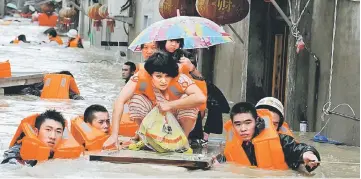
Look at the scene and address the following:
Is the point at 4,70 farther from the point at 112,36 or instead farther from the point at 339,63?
the point at 112,36

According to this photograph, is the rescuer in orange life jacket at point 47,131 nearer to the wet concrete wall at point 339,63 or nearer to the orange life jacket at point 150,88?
the orange life jacket at point 150,88

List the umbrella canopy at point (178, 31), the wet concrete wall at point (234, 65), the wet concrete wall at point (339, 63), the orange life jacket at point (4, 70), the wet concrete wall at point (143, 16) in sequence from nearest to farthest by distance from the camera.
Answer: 1. the umbrella canopy at point (178, 31)
2. the wet concrete wall at point (339, 63)
3. the wet concrete wall at point (234, 65)
4. the orange life jacket at point (4, 70)
5. the wet concrete wall at point (143, 16)

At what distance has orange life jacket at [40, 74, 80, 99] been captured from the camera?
55.1ft

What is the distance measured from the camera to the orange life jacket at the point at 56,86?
1680cm

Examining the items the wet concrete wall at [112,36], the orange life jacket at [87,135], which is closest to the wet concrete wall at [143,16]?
the wet concrete wall at [112,36]

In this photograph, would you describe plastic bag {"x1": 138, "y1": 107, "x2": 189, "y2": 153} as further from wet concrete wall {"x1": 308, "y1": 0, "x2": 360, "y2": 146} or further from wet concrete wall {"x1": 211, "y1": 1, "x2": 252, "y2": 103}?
wet concrete wall {"x1": 211, "y1": 1, "x2": 252, "y2": 103}

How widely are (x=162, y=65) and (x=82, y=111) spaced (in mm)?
6462

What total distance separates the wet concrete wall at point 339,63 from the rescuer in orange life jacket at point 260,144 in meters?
2.91

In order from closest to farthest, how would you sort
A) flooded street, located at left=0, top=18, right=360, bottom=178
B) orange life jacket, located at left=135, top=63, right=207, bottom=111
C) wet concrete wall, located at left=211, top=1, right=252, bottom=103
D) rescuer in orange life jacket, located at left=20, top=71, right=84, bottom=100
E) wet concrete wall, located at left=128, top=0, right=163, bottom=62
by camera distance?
1. flooded street, located at left=0, top=18, right=360, bottom=178
2. orange life jacket, located at left=135, top=63, right=207, bottom=111
3. wet concrete wall, located at left=211, top=1, right=252, bottom=103
4. rescuer in orange life jacket, located at left=20, top=71, right=84, bottom=100
5. wet concrete wall, located at left=128, top=0, right=163, bottom=62

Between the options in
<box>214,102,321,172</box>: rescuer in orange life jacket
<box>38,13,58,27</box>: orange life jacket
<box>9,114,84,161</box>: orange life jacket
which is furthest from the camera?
<box>38,13,58,27</box>: orange life jacket

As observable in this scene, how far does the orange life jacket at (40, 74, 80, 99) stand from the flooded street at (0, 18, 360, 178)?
10.5 inches

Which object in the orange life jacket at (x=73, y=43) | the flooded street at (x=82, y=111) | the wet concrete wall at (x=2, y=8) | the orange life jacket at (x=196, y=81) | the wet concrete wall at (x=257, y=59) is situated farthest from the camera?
the wet concrete wall at (x=2, y=8)

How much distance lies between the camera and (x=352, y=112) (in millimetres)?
11211

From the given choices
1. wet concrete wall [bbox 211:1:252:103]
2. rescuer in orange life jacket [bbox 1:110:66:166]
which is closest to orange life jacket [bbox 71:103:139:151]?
rescuer in orange life jacket [bbox 1:110:66:166]
